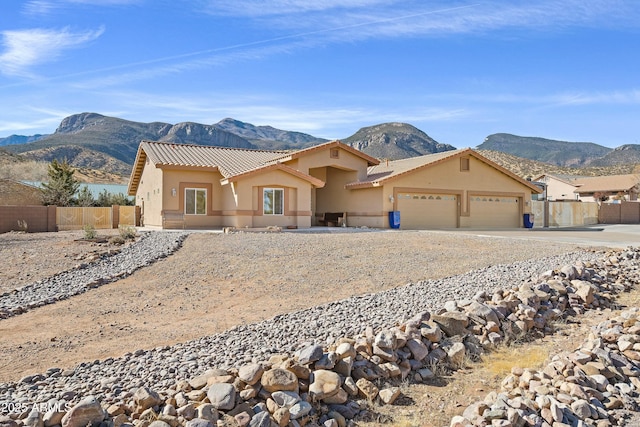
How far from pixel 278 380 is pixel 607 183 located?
203 ft

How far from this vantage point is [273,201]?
2448cm

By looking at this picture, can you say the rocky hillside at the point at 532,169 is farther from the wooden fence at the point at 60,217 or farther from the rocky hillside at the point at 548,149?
the rocky hillside at the point at 548,149

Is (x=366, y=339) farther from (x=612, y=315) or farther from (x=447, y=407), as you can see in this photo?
(x=612, y=315)

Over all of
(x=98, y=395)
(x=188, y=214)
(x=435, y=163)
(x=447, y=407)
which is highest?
(x=435, y=163)

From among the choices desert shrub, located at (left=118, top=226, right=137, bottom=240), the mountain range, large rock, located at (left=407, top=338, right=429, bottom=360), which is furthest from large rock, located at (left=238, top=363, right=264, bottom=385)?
the mountain range

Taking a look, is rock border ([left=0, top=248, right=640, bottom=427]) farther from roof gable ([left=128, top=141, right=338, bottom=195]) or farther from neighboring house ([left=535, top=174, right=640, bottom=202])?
neighboring house ([left=535, top=174, right=640, bottom=202])

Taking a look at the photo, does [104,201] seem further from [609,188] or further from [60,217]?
[609,188]

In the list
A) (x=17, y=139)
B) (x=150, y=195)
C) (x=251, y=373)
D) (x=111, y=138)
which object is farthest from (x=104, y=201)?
(x=17, y=139)

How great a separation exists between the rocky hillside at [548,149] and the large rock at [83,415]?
481 ft

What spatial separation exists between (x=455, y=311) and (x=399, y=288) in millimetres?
2314

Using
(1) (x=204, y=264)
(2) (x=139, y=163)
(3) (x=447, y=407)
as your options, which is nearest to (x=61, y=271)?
(1) (x=204, y=264)

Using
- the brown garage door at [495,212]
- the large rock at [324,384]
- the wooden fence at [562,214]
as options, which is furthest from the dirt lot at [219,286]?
the wooden fence at [562,214]

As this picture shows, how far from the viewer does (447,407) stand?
5.20 metres

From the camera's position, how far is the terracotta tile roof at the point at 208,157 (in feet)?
80.9
